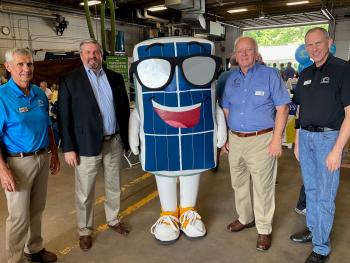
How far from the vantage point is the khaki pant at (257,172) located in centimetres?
223

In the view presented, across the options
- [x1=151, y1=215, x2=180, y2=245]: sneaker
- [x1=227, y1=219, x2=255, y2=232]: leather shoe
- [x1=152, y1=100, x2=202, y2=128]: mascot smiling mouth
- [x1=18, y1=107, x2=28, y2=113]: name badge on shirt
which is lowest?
[x1=227, y1=219, x2=255, y2=232]: leather shoe

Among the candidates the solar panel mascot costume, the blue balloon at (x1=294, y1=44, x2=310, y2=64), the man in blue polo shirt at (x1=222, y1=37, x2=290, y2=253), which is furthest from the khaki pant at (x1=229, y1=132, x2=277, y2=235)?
the blue balloon at (x1=294, y1=44, x2=310, y2=64)

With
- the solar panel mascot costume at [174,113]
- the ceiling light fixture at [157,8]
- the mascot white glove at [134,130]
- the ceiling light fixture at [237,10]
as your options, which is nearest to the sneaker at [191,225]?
the solar panel mascot costume at [174,113]

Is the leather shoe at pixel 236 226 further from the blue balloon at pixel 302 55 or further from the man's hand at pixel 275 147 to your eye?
the blue balloon at pixel 302 55

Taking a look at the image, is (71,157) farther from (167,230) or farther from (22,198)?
(167,230)

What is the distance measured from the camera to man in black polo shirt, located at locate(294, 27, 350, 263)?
6.11ft

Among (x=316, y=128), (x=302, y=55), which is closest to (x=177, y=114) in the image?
(x=316, y=128)

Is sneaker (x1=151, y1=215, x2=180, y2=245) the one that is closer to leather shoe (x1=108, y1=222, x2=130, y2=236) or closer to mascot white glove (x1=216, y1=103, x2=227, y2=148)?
leather shoe (x1=108, y1=222, x2=130, y2=236)

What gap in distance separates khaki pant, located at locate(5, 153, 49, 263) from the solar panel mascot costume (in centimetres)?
68

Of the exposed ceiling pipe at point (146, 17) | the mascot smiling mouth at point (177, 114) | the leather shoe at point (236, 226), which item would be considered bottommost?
the leather shoe at point (236, 226)

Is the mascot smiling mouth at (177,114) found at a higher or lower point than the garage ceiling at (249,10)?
lower

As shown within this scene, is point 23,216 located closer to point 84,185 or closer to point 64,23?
point 84,185

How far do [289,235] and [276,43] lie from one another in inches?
637

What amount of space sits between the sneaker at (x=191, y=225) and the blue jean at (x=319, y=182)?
820 mm
